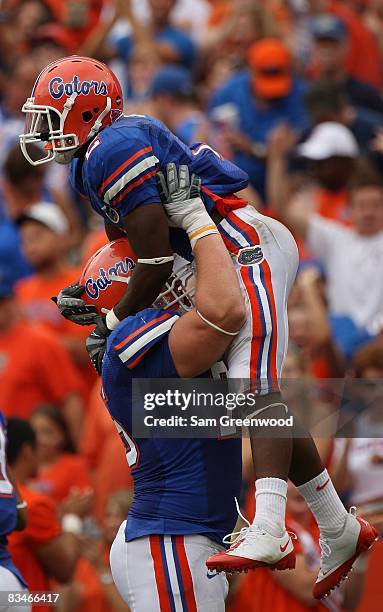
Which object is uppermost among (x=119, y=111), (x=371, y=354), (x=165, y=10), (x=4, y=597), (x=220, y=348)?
(x=165, y=10)

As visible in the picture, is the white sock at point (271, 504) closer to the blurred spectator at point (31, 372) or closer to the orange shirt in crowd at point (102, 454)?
the orange shirt in crowd at point (102, 454)

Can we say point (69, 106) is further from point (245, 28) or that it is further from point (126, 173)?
point (245, 28)

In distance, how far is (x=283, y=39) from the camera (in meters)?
11.2

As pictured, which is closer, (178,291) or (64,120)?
(64,120)

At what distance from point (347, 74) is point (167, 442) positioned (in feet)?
21.4

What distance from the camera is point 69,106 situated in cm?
507

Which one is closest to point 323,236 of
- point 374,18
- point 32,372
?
point 32,372

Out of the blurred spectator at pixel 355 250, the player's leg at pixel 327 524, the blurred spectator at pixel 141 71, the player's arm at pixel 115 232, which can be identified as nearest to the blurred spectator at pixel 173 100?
the blurred spectator at pixel 141 71

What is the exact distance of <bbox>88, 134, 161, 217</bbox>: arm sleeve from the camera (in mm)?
4902

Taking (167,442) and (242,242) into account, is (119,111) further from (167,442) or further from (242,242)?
(167,442)

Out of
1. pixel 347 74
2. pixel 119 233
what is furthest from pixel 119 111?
pixel 347 74

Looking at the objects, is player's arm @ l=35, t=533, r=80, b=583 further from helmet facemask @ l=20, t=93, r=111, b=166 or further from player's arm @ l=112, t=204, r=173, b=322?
helmet facemask @ l=20, t=93, r=111, b=166

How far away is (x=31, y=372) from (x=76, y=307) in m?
3.40

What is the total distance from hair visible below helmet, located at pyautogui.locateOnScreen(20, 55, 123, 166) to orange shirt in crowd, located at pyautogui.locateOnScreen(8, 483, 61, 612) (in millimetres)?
1908
